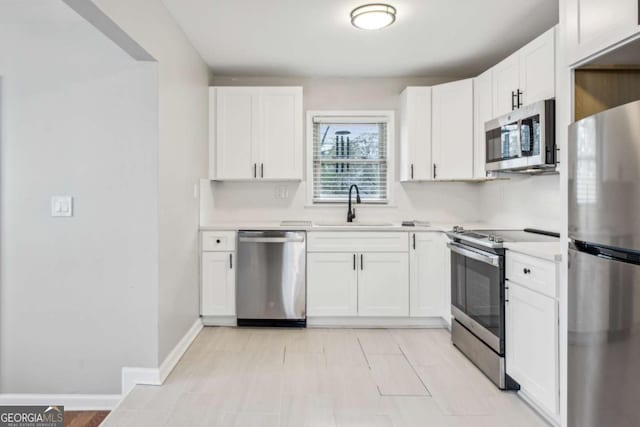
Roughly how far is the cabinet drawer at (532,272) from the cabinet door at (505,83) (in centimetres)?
126

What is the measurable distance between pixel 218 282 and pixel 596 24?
316 cm

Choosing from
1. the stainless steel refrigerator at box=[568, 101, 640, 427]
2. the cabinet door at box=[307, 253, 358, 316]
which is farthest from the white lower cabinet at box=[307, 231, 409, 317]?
the stainless steel refrigerator at box=[568, 101, 640, 427]

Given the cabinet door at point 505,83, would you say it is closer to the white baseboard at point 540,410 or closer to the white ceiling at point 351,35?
the white ceiling at point 351,35

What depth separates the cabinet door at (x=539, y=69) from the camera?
2470 mm

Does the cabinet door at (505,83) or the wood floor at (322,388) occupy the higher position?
the cabinet door at (505,83)

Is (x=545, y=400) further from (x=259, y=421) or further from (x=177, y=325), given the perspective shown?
(x=177, y=325)

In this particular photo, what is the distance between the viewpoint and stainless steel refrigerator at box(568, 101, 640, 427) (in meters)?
1.33

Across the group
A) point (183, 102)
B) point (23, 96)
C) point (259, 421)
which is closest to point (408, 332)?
point (259, 421)

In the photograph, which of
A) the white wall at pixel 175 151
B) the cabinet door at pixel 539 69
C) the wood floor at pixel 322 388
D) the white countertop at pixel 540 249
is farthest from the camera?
the cabinet door at pixel 539 69

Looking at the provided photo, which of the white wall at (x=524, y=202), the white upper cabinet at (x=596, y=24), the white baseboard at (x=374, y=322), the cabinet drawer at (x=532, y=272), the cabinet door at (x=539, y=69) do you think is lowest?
the white baseboard at (x=374, y=322)

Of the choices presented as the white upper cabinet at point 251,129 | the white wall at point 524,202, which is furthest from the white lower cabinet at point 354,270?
the white wall at point 524,202

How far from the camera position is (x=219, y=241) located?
3.59m

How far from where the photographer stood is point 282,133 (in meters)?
3.85

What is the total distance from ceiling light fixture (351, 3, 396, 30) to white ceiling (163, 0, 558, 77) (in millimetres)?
62
